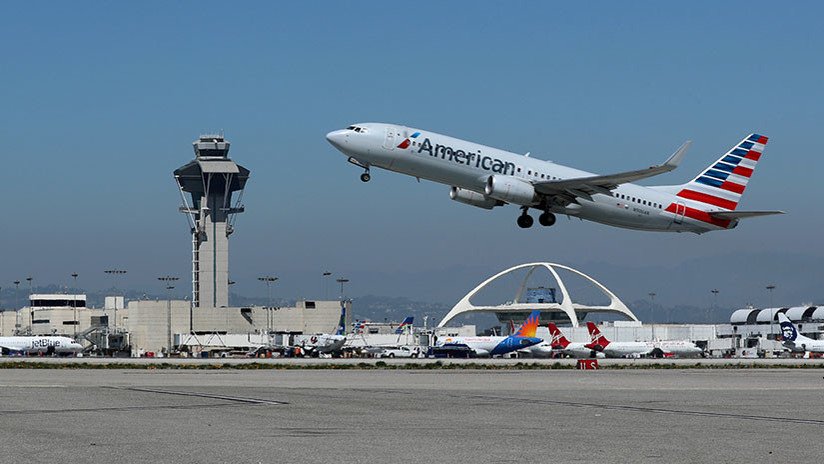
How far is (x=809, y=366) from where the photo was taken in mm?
99125

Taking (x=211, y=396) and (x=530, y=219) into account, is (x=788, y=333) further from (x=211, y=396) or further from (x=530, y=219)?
(x=211, y=396)

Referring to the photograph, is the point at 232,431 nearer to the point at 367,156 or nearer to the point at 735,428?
the point at 735,428

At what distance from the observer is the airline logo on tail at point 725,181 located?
7794 cm

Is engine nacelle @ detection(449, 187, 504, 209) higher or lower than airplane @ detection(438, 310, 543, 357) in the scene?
higher

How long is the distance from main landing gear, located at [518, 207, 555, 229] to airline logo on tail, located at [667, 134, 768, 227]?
9213 millimetres

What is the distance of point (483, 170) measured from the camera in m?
69.0

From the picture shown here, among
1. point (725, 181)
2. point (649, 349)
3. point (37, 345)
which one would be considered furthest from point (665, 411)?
point (37, 345)

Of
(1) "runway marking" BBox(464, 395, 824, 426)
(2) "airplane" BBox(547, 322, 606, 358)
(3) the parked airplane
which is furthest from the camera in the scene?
(3) the parked airplane

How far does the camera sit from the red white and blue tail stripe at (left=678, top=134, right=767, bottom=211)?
79.6 meters

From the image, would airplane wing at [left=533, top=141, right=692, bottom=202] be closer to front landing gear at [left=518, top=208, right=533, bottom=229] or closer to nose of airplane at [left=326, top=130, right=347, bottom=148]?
front landing gear at [left=518, top=208, right=533, bottom=229]

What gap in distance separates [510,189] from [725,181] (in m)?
21.0

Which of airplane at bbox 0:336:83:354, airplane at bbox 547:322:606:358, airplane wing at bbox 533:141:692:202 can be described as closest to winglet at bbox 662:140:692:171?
airplane wing at bbox 533:141:692:202

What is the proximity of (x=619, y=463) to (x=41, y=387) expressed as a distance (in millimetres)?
40658

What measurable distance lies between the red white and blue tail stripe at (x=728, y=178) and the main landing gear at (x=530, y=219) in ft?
37.2
